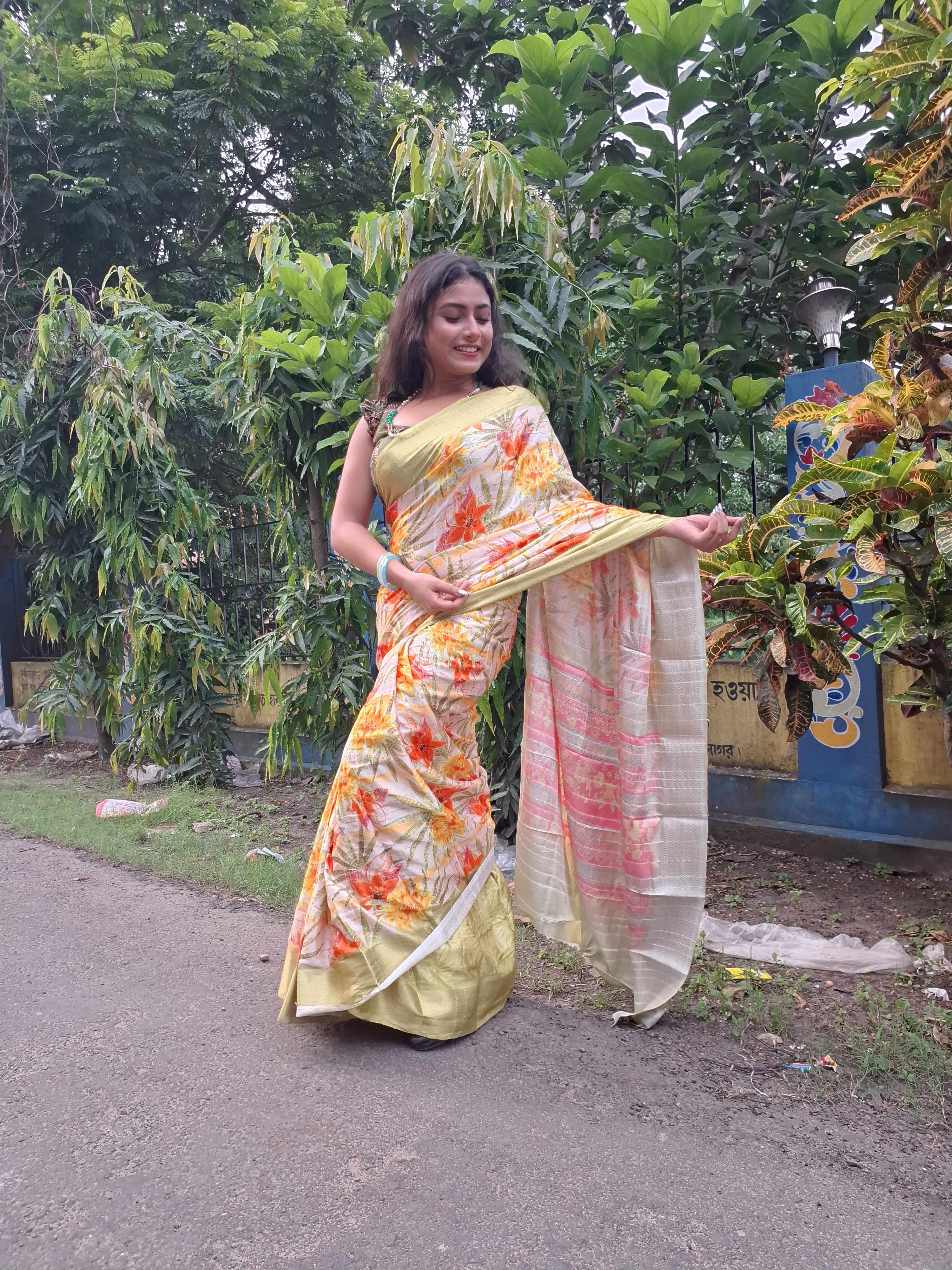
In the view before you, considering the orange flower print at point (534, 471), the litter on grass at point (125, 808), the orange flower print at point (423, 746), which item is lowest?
the litter on grass at point (125, 808)

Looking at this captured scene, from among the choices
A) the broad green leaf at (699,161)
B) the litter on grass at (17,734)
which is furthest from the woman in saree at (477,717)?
the litter on grass at (17,734)

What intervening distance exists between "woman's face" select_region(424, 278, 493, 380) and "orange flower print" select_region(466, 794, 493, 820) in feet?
3.57

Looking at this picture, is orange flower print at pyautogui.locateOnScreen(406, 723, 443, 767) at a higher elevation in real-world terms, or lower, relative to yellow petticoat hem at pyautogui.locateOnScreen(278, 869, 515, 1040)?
higher

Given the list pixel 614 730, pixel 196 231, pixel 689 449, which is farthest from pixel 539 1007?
pixel 196 231

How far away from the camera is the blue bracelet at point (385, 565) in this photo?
244cm

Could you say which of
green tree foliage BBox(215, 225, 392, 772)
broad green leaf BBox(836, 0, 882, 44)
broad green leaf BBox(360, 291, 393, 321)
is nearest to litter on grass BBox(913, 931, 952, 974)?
green tree foliage BBox(215, 225, 392, 772)

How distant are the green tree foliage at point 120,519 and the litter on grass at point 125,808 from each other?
0.63 metres

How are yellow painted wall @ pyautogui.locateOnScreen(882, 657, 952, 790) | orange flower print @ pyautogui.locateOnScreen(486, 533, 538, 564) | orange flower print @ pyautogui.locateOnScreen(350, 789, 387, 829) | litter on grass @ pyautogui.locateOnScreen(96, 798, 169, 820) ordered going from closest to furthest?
orange flower print @ pyautogui.locateOnScreen(350, 789, 387, 829) < orange flower print @ pyautogui.locateOnScreen(486, 533, 538, 564) < yellow painted wall @ pyautogui.locateOnScreen(882, 657, 952, 790) < litter on grass @ pyautogui.locateOnScreen(96, 798, 169, 820)

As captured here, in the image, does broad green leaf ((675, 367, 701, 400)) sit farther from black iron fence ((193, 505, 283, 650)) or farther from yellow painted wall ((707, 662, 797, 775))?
black iron fence ((193, 505, 283, 650))

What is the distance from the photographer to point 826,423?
2.64 m

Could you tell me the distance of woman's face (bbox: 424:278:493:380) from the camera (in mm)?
2434

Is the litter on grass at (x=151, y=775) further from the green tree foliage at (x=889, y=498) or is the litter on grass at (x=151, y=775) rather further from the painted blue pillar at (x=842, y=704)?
the green tree foliage at (x=889, y=498)

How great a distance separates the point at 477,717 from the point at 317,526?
6.91ft

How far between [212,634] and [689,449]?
3325 mm
